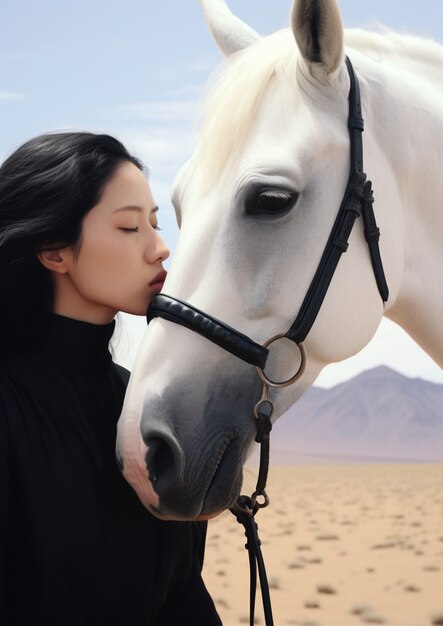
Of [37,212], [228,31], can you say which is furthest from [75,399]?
[228,31]

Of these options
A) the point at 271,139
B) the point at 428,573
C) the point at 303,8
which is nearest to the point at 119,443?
the point at 271,139

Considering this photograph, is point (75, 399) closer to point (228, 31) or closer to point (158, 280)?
point (158, 280)

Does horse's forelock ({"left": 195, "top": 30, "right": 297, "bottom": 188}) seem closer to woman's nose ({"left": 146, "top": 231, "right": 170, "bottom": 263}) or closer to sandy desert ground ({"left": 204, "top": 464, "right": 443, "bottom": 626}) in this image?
woman's nose ({"left": 146, "top": 231, "right": 170, "bottom": 263})

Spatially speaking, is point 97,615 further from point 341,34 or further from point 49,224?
point 341,34

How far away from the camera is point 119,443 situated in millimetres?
Answer: 1736

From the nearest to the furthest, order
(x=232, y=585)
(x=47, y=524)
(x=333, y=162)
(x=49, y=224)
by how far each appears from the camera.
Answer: (x=47, y=524)
(x=49, y=224)
(x=333, y=162)
(x=232, y=585)

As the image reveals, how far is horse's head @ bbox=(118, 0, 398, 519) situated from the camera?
1.78m

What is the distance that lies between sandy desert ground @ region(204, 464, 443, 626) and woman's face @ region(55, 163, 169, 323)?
24.6 inches

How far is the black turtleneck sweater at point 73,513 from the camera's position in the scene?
172 centimetres

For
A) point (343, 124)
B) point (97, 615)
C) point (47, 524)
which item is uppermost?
point (343, 124)

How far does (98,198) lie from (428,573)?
9107mm

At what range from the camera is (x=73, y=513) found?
1.74 metres

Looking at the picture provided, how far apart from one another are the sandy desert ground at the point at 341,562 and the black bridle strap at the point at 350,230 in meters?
0.50

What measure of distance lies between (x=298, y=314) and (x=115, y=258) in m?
0.51
